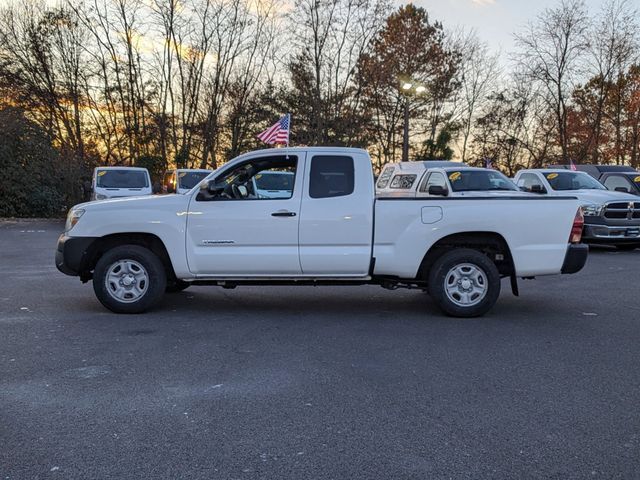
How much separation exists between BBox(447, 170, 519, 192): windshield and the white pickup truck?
726 cm

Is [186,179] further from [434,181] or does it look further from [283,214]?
[283,214]

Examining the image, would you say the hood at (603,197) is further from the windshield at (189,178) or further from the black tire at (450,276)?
the windshield at (189,178)

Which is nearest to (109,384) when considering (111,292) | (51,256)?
(111,292)

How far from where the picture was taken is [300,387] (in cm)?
493

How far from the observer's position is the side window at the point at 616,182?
61.8ft

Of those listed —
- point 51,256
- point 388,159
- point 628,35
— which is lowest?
point 51,256

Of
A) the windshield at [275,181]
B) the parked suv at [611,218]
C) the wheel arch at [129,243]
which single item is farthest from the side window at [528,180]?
the wheel arch at [129,243]

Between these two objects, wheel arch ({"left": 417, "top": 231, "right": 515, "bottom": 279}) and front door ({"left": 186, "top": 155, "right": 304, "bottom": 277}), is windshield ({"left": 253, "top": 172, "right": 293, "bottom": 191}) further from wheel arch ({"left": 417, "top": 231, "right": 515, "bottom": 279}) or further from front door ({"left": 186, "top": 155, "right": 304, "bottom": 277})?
wheel arch ({"left": 417, "top": 231, "right": 515, "bottom": 279})

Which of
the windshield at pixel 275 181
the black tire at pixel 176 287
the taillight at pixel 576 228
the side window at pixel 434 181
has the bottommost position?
the black tire at pixel 176 287

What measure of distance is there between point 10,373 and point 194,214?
115 inches

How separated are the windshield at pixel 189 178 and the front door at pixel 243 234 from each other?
16135 mm

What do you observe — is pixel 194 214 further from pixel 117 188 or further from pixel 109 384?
pixel 117 188

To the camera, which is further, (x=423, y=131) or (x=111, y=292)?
(x=423, y=131)

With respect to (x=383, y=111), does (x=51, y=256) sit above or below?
below
